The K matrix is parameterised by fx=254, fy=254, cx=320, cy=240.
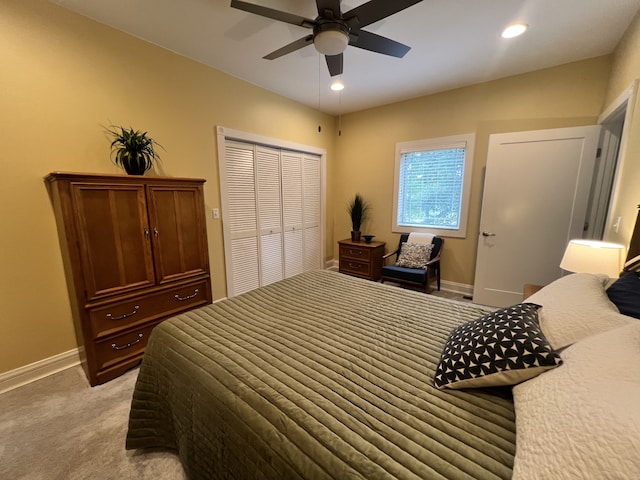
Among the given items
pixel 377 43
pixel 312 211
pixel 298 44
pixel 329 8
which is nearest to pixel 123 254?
pixel 298 44

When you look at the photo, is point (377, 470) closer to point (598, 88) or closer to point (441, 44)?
point (441, 44)

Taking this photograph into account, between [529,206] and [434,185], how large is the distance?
1.17 metres

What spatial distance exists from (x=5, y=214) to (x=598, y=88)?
530 cm

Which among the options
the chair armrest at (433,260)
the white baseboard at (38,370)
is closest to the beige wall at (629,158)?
the chair armrest at (433,260)

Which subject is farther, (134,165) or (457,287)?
(457,287)

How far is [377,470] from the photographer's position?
0.67 meters

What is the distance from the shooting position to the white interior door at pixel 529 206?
263cm

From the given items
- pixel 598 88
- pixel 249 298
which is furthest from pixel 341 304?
pixel 598 88

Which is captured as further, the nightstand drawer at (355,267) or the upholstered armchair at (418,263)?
the nightstand drawer at (355,267)

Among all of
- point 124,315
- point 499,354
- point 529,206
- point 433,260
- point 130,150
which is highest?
point 130,150

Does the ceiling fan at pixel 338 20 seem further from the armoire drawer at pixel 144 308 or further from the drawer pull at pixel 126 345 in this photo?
the drawer pull at pixel 126 345

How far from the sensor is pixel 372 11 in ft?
5.07

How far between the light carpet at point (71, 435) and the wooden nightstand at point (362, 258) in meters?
3.03

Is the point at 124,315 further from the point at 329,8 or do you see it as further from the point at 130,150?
the point at 329,8
